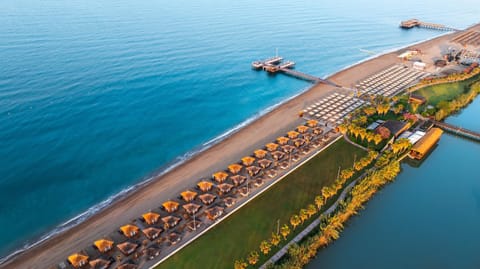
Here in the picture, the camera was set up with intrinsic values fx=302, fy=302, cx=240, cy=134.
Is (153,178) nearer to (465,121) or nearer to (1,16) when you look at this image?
(465,121)

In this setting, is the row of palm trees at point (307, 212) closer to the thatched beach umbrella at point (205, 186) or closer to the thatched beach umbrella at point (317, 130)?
the thatched beach umbrella at point (317, 130)

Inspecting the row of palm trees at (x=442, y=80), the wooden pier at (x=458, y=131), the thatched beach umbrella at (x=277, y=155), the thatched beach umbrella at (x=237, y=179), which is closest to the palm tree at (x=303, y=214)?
the thatched beach umbrella at (x=237, y=179)

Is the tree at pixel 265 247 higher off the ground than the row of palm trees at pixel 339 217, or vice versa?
the tree at pixel 265 247

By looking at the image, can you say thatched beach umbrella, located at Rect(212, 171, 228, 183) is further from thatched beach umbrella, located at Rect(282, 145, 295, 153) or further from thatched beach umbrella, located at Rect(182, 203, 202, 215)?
thatched beach umbrella, located at Rect(282, 145, 295, 153)

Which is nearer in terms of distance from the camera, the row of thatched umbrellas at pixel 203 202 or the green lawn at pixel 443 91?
the row of thatched umbrellas at pixel 203 202

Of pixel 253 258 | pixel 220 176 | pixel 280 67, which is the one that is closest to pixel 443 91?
pixel 280 67

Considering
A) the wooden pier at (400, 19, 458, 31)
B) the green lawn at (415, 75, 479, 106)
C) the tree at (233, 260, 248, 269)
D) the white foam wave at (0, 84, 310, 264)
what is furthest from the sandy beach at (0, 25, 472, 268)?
the wooden pier at (400, 19, 458, 31)

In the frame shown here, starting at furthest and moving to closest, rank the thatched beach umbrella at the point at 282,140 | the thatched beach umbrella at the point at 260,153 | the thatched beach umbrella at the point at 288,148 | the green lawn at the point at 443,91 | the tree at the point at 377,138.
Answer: the green lawn at the point at 443,91, the thatched beach umbrella at the point at 282,140, the tree at the point at 377,138, the thatched beach umbrella at the point at 288,148, the thatched beach umbrella at the point at 260,153

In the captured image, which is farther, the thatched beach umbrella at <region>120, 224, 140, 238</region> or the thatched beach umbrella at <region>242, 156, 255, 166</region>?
the thatched beach umbrella at <region>242, 156, 255, 166</region>
